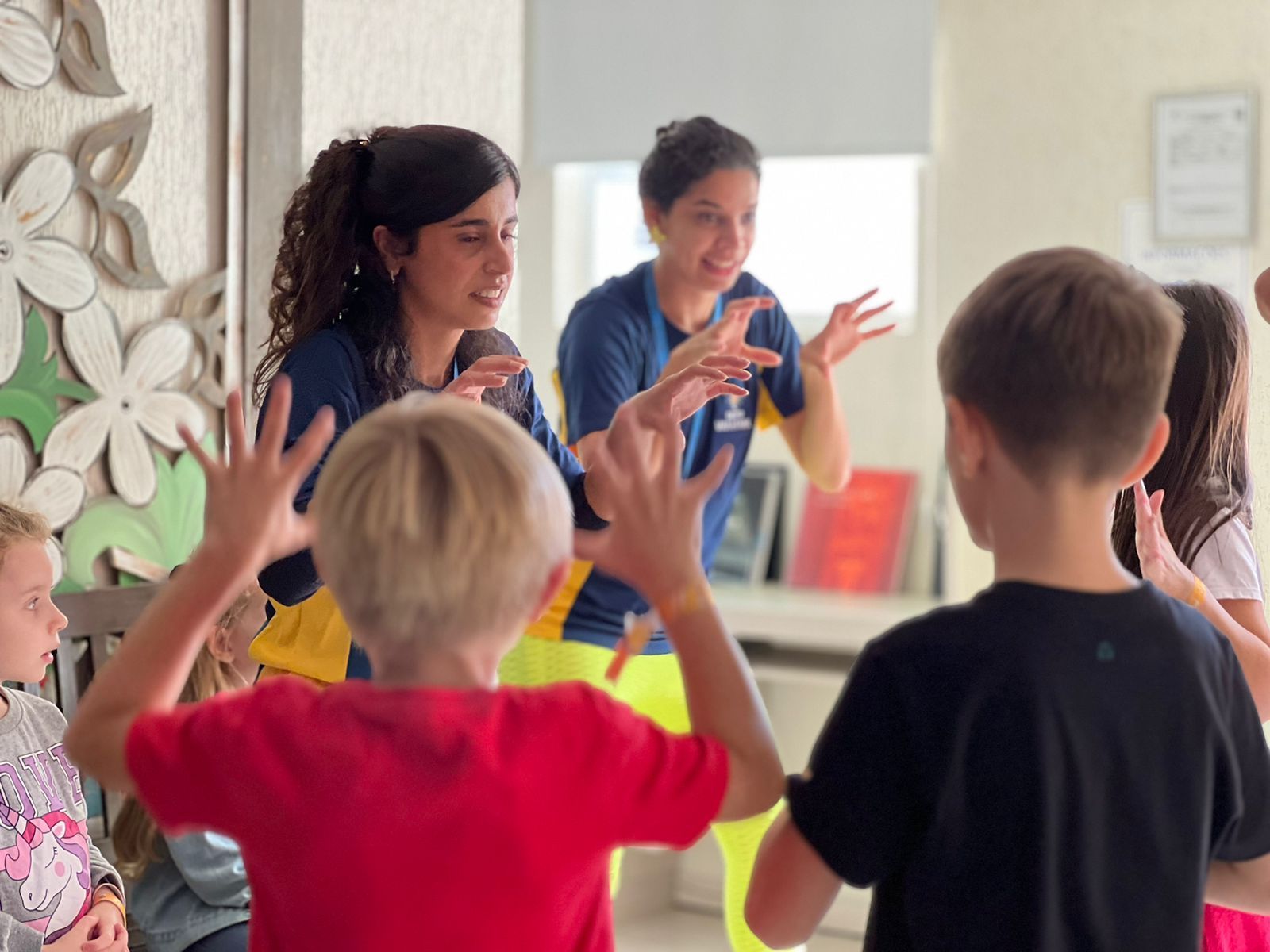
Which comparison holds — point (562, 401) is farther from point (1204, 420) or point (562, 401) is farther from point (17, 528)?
point (1204, 420)

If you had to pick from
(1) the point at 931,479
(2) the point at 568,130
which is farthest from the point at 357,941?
(2) the point at 568,130

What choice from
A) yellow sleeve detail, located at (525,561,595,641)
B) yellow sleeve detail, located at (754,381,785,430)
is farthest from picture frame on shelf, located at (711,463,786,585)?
yellow sleeve detail, located at (525,561,595,641)

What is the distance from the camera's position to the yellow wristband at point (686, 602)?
1.03 meters

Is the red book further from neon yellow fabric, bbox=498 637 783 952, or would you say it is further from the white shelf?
neon yellow fabric, bbox=498 637 783 952

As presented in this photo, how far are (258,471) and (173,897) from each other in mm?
1337

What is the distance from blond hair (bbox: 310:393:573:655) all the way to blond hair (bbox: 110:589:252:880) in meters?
1.28

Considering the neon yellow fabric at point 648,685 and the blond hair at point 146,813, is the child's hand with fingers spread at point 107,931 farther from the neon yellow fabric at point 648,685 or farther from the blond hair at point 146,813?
the neon yellow fabric at point 648,685

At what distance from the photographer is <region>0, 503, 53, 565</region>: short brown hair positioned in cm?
182

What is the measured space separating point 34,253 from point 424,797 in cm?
161

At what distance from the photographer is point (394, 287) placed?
1.90 m

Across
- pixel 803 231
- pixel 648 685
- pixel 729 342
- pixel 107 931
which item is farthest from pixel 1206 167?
pixel 107 931

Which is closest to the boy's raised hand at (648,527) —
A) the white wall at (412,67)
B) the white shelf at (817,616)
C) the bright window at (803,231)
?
the white wall at (412,67)

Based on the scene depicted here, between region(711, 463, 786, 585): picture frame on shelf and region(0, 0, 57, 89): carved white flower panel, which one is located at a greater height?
region(0, 0, 57, 89): carved white flower panel

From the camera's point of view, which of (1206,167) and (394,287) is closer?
(394,287)
